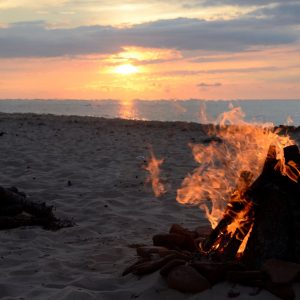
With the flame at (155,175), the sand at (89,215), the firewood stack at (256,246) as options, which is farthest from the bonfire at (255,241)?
the flame at (155,175)

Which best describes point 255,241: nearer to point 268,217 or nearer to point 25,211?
point 268,217

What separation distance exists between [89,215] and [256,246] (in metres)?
4.08

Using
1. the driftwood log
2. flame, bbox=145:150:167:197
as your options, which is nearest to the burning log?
the driftwood log

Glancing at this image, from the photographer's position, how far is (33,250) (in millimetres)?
6805

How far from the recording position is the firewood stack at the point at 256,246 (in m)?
4.91

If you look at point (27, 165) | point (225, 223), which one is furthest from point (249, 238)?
point (27, 165)

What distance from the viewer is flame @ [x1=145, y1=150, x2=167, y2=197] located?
10797 millimetres

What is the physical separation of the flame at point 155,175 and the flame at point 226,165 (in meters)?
0.44

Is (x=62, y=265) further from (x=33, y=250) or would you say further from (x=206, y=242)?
(x=206, y=242)

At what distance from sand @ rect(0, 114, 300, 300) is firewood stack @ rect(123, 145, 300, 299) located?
0.44 feet

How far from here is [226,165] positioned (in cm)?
1392

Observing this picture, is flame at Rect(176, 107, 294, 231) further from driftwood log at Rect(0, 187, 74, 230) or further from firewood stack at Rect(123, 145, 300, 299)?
driftwood log at Rect(0, 187, 74, 230)

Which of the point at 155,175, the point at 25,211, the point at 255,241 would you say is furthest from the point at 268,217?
the point at 155,175

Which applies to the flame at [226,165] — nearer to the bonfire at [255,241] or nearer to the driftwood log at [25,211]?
the bonfire at [255,241]
